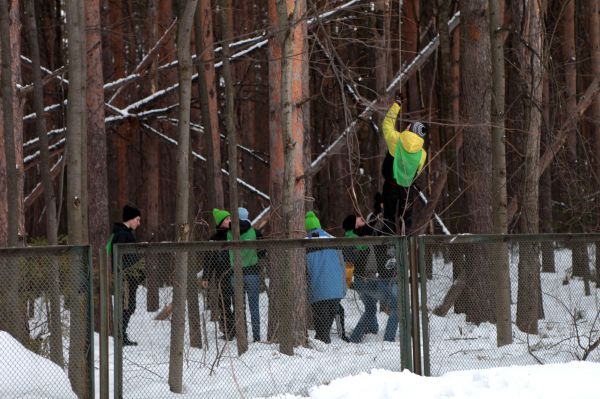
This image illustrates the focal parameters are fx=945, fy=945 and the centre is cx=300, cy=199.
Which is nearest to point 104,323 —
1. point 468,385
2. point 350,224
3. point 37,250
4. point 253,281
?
point 37,250

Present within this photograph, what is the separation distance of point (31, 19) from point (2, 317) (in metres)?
4.96

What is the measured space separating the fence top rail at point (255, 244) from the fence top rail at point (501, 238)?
1.01 ft

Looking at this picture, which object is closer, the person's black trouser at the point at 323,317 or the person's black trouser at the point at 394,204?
the person's black trouser at the point at 323,317

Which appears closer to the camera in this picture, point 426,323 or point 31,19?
point 426,323

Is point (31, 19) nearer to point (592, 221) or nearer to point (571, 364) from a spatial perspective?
point (571, 364)

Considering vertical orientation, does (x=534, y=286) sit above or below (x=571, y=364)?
above

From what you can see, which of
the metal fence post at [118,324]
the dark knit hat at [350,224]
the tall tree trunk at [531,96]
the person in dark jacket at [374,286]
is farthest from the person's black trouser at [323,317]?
the dark knit hat at [350,224]

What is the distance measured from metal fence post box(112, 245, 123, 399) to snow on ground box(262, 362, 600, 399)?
3.98 feet

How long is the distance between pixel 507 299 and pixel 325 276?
2.39m

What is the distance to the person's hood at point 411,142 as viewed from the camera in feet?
33.6

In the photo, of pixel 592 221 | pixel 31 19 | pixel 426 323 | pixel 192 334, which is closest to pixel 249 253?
pixel 192 334

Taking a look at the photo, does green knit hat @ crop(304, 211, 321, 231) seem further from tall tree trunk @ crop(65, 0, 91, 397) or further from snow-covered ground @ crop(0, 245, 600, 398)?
tall tree trunk @ crop(65, 0, 91, 397)

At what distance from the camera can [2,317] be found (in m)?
7.35

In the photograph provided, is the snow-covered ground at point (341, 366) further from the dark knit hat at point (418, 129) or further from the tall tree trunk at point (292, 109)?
the dark knit hat at point (418, 129)
